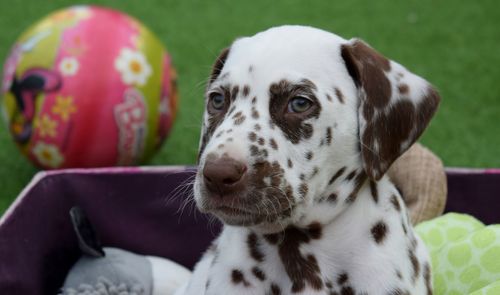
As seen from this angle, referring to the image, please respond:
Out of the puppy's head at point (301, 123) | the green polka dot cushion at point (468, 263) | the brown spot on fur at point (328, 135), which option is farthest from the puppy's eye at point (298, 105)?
the green polka dot cushion at point (468, 263)

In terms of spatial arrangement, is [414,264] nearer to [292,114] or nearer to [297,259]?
[297,259]

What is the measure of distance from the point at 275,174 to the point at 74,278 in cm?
Result: 187

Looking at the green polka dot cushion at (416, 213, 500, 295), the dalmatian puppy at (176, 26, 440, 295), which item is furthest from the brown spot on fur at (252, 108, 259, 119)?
the green polka dot cushion at (416, 213, 500, 295)

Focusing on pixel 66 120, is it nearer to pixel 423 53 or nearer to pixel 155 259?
pixel 155 259

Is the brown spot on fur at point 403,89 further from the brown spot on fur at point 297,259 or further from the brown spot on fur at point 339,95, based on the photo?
the brown spot on fur at point 297,259

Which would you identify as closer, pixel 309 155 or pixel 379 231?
Answer: pixel 309 155

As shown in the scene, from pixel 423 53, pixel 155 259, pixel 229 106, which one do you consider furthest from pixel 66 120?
pixel 423 53

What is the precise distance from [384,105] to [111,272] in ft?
6.37

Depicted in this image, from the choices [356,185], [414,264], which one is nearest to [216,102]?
[356,185]

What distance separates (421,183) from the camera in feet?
13.9

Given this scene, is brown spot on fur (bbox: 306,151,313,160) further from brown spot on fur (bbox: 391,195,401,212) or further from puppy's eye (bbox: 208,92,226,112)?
brown spot on fur (bbox: 391,195,401,212)

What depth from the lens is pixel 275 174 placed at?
251cm

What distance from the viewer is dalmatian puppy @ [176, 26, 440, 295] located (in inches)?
101

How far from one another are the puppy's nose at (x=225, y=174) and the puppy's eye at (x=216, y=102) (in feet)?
1.32
